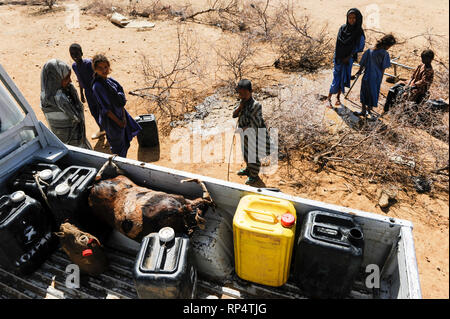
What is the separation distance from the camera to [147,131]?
557 centimetres

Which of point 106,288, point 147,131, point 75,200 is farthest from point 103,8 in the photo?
point 106,288

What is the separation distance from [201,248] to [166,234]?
0.38 meters

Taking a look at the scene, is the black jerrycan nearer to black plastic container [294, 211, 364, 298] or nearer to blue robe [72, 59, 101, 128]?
blue robe [72, 59, 101, 128]

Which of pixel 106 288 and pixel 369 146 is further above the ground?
pixel 369 146

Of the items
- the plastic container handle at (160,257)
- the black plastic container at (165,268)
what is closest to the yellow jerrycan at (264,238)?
the black plastic container at (165,268)

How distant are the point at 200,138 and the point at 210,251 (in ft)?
11.9

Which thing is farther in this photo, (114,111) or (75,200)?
(114,111)

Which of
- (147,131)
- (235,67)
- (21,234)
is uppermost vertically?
(235,67)

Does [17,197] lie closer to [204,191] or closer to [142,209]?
[142,209]

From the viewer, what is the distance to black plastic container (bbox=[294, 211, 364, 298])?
2193 millimetres

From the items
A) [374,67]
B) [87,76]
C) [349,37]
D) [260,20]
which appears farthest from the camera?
[260,20]

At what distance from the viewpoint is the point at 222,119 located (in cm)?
641

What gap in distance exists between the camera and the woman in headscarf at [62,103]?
395 cm
